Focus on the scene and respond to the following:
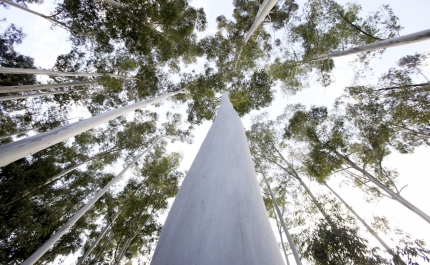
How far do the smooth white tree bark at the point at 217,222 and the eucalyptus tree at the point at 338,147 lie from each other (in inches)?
249

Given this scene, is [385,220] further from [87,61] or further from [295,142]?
[87,61]

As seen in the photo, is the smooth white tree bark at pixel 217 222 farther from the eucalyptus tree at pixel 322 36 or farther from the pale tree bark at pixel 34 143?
the eucalyptus tree at pixel 322 36

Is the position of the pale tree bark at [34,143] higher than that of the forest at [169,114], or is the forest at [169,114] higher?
the forest at [169,114]

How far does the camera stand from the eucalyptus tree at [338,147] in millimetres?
6191

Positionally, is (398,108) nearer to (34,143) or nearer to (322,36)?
(322,36)

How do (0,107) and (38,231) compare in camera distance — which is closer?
(38,231)

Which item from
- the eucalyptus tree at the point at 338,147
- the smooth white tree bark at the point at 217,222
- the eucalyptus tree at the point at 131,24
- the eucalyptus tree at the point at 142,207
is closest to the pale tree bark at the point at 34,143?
the smooth white tree bark at the point at 217,222

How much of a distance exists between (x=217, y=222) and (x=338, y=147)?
25.9 ft

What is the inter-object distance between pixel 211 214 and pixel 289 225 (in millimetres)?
7123

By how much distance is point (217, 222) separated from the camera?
116 cm

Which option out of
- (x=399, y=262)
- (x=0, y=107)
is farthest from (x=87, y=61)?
(x=399, y=262)

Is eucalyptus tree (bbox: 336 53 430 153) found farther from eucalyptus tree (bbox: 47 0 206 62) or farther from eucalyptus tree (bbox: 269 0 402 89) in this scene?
eucalyptus tree (bbox: 47 0 206 62)

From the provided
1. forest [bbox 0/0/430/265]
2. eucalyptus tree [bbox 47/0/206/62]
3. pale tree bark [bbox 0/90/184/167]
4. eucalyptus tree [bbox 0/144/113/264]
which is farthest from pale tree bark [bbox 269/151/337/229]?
eucalyptus tree [bbox 0/144/113/264]

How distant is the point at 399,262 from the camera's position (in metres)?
2.91
